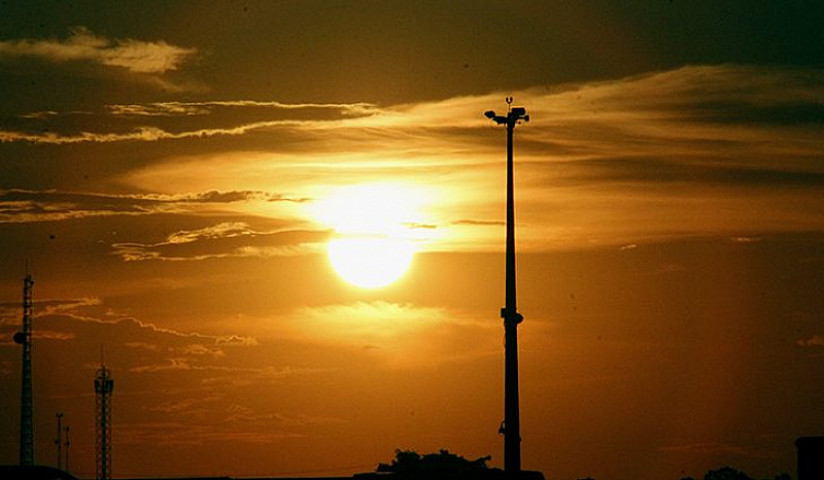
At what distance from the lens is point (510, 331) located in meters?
64.4

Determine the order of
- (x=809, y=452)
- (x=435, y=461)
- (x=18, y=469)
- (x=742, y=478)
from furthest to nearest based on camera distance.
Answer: (x=742, y=478), (x=435, y=461), (x=809, y=452), (x=18, y=469)

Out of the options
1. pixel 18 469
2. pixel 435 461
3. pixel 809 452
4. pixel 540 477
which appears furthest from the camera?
pixel 435 461

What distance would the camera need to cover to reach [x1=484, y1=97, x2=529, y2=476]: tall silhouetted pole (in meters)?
63.5

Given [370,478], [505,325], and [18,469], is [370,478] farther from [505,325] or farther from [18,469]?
[18,469]

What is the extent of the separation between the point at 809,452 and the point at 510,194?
1656 cm

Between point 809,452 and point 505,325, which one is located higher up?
point 505,325

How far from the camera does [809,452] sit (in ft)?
223

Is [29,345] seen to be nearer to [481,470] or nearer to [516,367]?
[481,470]

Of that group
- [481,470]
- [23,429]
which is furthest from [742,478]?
[481,470]

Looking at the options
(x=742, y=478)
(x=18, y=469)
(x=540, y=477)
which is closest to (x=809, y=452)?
(x=540, y=477)

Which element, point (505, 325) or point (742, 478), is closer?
point (505, 325)

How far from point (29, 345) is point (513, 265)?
310 feet

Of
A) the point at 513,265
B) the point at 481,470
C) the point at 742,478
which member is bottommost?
the point at 742,478

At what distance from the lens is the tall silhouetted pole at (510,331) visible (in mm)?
63531
